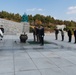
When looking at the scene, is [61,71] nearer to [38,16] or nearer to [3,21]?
[3,21]

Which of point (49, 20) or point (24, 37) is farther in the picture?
point (49, 20)

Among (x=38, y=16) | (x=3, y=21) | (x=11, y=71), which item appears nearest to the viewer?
(x=11, y=71)

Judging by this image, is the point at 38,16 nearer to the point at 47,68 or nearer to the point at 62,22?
the point at 62,22

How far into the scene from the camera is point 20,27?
43406mm

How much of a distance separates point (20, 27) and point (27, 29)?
1.79 m

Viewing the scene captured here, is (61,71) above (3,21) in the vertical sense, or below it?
below

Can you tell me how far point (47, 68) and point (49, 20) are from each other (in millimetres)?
70184

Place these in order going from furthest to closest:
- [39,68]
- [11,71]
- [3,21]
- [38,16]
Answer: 1. [38,16]
2. [3,21]
3. [39,68]
4. [11,71]

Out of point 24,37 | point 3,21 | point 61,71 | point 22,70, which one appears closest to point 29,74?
point 22,70

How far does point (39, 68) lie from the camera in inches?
282

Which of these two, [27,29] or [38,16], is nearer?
[27,29]

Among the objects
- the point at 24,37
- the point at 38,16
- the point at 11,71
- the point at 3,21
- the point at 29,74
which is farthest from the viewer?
the point at 38,16

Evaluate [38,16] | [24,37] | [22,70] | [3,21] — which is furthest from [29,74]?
[38,16]

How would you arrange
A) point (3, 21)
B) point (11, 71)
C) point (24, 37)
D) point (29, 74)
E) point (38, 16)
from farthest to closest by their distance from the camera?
point (38, 16)
point (3, 21)
point (24, 37)
point (11, 71)
point (29, 74)
